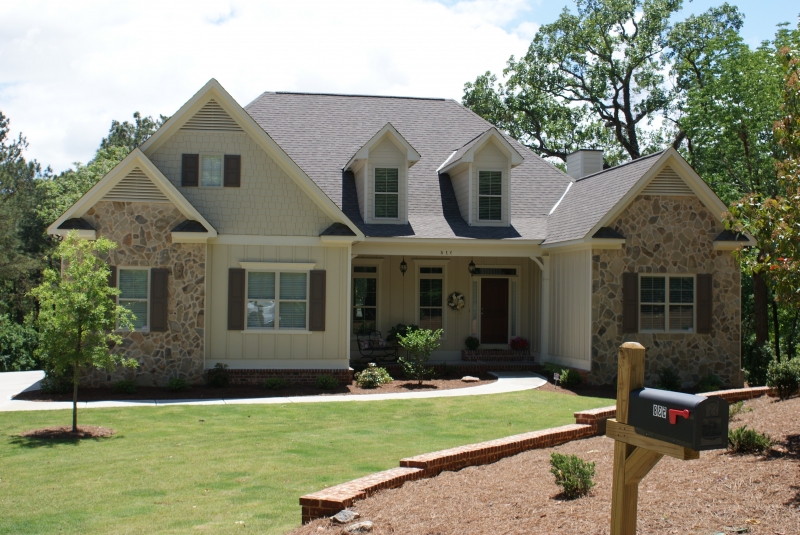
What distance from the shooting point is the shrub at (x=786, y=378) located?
11.6m

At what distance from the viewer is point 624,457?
438 centimetres

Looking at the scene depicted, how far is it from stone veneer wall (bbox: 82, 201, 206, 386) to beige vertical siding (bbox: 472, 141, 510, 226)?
701cm

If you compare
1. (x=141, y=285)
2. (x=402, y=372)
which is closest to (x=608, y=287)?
(x=402, y=372)

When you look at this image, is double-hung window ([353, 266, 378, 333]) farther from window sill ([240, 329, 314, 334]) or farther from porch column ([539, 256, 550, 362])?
porch column ([539, 256, 550, 362])

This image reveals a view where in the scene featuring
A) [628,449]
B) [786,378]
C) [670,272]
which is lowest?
[786,378]

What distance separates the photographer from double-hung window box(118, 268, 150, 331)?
15555 mm

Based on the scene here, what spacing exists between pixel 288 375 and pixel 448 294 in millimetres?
5631

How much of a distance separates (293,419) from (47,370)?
5666 millimetres

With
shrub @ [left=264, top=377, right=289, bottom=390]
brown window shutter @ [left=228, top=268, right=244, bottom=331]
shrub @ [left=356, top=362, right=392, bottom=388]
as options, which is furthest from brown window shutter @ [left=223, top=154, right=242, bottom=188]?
shrub @ [left=356, top=362, right=392, bottom=388]

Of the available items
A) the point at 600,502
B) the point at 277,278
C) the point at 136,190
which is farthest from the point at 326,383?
the point at 600,502

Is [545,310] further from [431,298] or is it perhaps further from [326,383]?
[326,383]

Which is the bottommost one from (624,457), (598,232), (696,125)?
(624,457)

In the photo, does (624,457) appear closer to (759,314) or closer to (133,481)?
(133,481)

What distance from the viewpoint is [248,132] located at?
1627 centimetres
